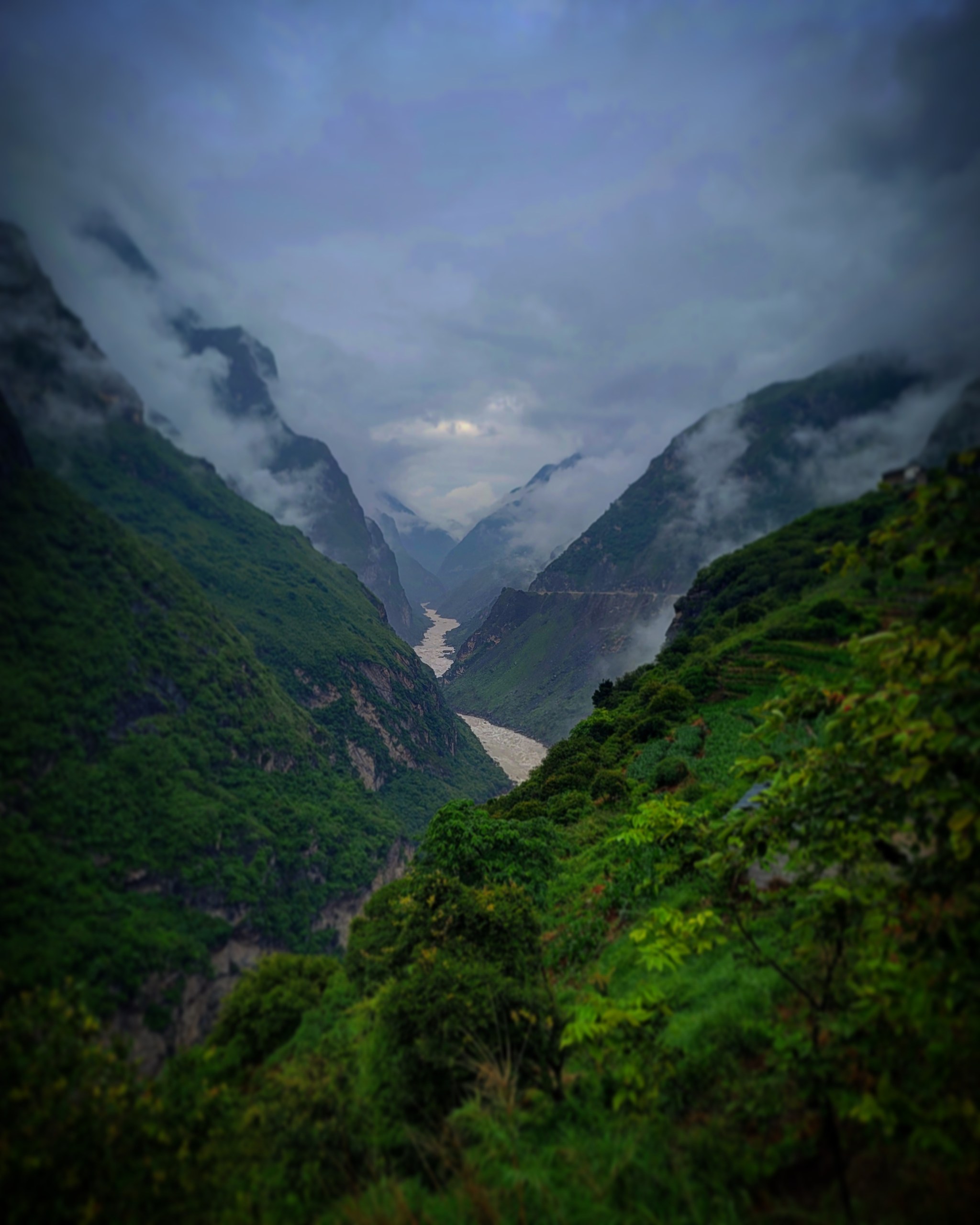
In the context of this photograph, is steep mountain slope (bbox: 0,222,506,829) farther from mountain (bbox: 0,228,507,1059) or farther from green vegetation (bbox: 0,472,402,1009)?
green vegetation (bbox: 0,472,402,1009)

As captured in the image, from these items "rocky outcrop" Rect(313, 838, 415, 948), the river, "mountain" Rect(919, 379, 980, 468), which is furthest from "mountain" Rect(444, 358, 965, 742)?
"rocky outcrop" Rect(313, 838, 415, 948)

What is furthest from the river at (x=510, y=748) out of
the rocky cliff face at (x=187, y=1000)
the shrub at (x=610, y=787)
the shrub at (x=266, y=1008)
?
the shrub at (x=266, y=1008)

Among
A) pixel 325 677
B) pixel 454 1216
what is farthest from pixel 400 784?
pixel 454 1216

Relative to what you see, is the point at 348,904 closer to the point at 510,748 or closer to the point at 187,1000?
the point at 187,1000

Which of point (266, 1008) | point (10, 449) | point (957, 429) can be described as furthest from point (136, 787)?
point (957, 429)

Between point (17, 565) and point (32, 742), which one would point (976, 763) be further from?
point (32, 742)

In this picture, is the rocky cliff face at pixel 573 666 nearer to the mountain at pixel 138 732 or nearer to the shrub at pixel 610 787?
the mountain at pixel 138 732
